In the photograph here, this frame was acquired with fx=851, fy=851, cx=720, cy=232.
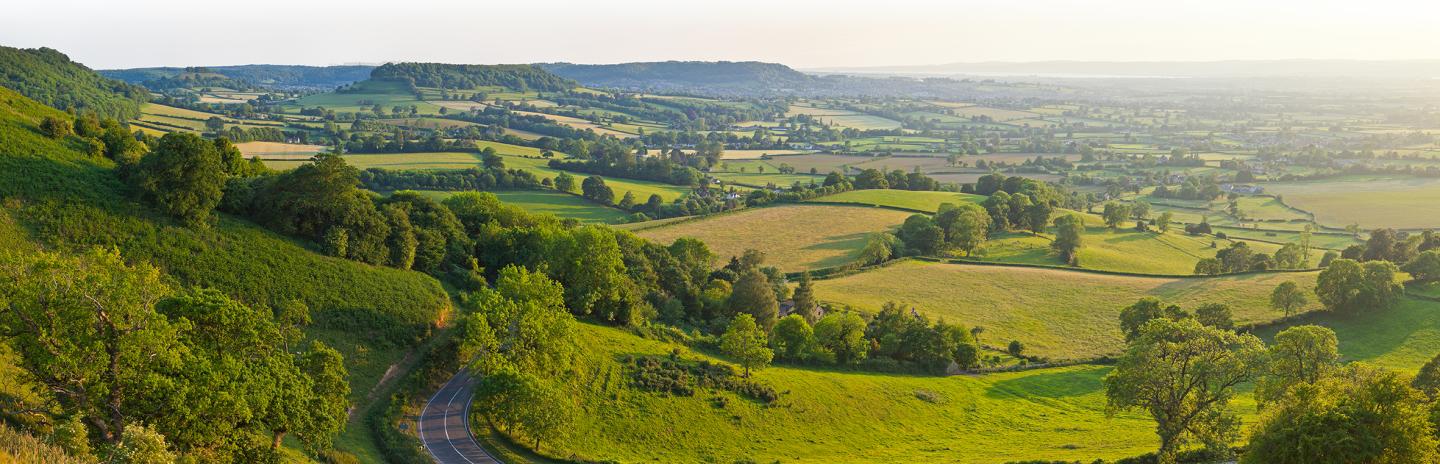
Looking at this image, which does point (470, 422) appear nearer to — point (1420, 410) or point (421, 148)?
point (1420, 410)

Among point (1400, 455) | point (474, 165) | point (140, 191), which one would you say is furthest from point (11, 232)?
point (474, 165)

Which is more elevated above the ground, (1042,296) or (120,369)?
(120,369)

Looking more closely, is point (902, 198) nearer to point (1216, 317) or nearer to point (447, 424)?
point (1216, 317)

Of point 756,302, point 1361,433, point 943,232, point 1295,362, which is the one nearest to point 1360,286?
point 1295,362

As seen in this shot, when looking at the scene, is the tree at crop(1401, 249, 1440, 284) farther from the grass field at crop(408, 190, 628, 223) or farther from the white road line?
the grass field at crop(408, 190, 628, 223)

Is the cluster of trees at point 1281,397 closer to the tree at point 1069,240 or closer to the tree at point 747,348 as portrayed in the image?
the tree at point 747,348

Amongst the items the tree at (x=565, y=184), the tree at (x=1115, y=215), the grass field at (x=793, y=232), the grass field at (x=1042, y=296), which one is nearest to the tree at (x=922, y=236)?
the grass field at (x=793, y=232)
